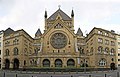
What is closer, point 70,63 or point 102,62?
point 102,62

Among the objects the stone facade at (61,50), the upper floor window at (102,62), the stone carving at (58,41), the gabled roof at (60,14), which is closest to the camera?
the upper floor window at (102,62)

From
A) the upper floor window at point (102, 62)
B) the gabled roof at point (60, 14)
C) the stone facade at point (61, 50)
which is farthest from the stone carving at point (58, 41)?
the upper floor window at point (102, 62)

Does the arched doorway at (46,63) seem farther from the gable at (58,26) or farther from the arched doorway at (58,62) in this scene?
the gable at (58,26)

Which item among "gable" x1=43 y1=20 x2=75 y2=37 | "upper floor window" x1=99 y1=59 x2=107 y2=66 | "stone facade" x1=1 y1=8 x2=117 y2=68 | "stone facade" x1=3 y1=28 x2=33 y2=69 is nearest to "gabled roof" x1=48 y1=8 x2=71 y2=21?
"gable" x1=43 y1=20 x2=75 y2=37

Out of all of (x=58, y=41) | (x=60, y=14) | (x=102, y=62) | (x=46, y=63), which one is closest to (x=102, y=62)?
(x=102, y=62)

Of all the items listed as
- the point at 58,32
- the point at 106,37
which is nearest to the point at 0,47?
the point at 58,32

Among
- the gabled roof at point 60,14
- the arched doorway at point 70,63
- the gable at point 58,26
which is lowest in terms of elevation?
the arched doorway at point 70,63

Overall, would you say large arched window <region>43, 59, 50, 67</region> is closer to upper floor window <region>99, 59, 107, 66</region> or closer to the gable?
the gable

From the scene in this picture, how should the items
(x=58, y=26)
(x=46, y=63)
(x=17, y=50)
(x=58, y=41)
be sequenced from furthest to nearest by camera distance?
(x=58, y=26)
(x=58, y=41)
(x=17, y=50)
(x=46, y=63)

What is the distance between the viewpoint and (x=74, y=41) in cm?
8681

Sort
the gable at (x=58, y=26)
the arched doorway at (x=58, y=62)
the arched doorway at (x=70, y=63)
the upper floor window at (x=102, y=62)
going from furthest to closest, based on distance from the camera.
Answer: the gable at (x=58, y=26) < the arched doorway at (x=58, y=62) < the arched doorway at (x=70, y=63) < the upper floor window at (x=102, y=62)

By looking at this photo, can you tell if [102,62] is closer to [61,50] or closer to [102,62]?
[102,62]

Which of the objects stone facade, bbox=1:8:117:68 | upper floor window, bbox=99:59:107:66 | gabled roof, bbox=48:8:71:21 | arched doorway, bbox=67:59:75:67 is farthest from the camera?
gabled roof, bbox=48:8:71:21

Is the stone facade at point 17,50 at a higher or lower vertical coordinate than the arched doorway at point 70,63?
higher
